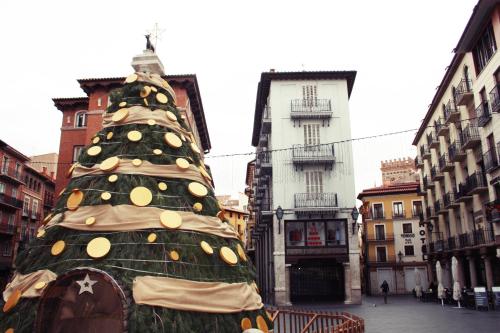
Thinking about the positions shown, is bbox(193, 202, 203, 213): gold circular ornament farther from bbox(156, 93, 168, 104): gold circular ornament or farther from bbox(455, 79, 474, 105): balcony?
bbox(455, 79, 474, 105): balcony

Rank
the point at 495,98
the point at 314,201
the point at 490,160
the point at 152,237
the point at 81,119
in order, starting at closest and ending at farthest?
the point at 152,237
the point at 495,98
the point at 490,160
the point at 314,201
the point at 81,119

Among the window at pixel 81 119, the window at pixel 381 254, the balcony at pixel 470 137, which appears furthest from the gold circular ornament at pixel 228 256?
the window at pixel 381 254

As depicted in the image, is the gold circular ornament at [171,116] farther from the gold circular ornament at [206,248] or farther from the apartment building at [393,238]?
the apartment building at [393,238]

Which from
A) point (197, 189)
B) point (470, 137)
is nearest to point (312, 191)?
point (470, 137)

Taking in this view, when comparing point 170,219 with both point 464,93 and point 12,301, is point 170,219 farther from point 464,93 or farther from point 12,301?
point 464,93

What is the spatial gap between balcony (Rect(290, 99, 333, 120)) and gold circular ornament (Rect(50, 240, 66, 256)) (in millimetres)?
28036

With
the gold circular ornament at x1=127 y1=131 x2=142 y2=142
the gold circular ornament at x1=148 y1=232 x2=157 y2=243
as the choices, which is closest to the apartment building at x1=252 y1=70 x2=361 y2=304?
the gold circular ornament at x1=127 y1=131 x2=142 y2=142

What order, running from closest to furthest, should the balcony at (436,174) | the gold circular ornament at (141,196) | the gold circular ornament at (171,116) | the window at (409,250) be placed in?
1. the gold circular ornament at (141,196)
2. the gold circular ornament at (171,116)
3. the balcony at (436,174)
4. the window at (409,250)

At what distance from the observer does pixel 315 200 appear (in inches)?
1264

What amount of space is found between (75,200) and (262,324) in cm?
375

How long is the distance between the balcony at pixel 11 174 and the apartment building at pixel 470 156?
39.2m

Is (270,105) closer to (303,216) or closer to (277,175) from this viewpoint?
(277,175)

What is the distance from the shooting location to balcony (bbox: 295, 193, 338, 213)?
1255 inches

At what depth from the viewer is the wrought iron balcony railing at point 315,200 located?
32000 millimetres
